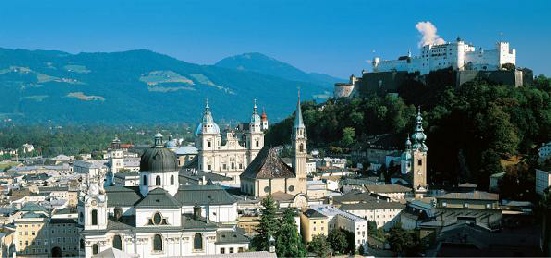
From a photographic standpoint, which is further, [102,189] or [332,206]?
[332,206]

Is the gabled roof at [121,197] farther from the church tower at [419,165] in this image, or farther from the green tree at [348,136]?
the green tree at [348,136]

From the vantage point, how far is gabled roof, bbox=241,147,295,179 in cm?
5594

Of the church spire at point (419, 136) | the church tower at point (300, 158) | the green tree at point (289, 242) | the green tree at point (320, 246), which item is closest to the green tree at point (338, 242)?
the green tree at point (320, 246)

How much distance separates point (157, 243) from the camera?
44562 millimetres

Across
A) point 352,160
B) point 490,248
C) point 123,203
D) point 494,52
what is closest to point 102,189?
point 123,203

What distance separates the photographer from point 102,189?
44594 millimetres

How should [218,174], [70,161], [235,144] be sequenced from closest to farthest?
[218,174]
[235,144]
[70,161]

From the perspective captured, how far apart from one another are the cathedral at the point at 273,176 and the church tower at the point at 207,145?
53.5 ft

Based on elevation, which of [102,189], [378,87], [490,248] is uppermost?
[378,87]

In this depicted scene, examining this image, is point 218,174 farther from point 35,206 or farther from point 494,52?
point 494,52

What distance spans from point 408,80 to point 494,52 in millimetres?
11655

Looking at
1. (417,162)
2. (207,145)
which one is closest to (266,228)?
(417,162)

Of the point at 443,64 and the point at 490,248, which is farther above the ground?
the point at 443,64

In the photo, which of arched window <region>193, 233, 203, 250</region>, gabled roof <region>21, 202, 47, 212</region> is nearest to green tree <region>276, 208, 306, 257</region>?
arched window <region>193, 233, 203, 250</region>
